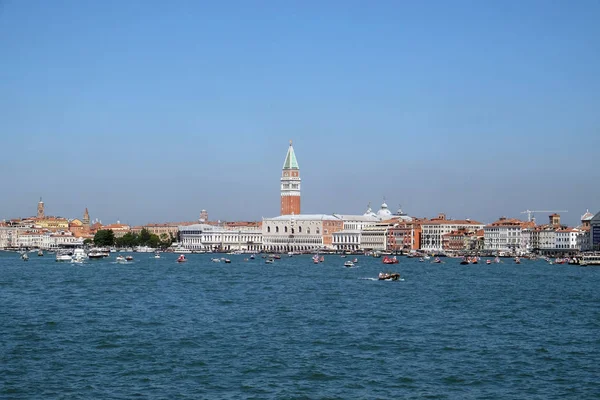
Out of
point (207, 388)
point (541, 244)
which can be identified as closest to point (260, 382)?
point (207, 388)

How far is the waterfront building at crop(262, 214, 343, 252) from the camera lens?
10081 centimetres

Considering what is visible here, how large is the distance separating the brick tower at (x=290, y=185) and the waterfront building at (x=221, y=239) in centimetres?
436

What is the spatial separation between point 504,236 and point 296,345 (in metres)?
73.3

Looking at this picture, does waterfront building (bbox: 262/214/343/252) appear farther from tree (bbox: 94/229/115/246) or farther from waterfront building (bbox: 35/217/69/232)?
waterfront building (bbox: 35/217/69/232)

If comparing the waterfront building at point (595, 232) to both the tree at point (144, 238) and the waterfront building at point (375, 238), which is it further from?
the tree at point (144, 238)

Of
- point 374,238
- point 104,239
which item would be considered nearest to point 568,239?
point 374,238

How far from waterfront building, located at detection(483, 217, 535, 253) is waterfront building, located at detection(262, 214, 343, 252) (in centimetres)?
1824

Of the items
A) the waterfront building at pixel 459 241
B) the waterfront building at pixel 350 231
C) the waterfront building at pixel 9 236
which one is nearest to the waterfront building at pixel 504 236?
the waterfront building at pixel 459 241

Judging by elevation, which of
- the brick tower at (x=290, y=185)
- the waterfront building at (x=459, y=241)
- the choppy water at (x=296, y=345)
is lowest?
the choppy water at (x=296, y=345)

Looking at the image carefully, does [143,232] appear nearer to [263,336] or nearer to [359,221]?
[359,221]

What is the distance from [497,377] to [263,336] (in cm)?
514

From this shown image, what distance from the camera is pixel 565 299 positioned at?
27.2 meters

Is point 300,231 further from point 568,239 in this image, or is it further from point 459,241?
point 568,239

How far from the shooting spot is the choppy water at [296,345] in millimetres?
13109
